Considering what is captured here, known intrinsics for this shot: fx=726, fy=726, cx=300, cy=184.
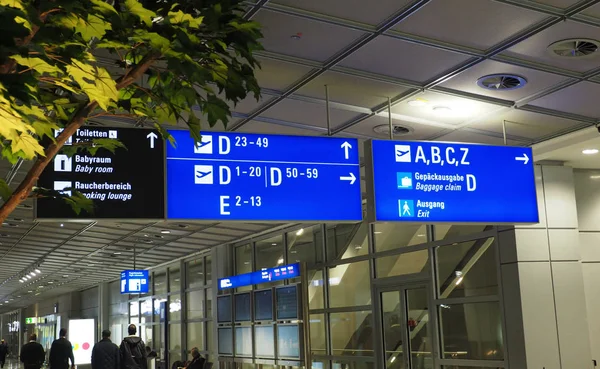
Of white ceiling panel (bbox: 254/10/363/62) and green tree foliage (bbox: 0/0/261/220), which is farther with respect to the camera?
white ceiling panel (bbox: 254/10/363/62)

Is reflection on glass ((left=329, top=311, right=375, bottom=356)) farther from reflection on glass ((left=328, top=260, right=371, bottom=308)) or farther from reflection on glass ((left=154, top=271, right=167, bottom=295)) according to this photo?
reflection on glass ((left=154, top=271, right=167, bottom=295))

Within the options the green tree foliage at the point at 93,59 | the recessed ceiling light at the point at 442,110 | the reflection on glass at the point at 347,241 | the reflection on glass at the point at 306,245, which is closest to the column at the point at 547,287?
the recessed ceiling light at the point at 442,110

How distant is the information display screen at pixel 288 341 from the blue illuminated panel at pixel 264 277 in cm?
107

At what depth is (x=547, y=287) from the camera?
30.7ft

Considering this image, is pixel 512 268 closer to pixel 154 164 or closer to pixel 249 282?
pixel 154 164

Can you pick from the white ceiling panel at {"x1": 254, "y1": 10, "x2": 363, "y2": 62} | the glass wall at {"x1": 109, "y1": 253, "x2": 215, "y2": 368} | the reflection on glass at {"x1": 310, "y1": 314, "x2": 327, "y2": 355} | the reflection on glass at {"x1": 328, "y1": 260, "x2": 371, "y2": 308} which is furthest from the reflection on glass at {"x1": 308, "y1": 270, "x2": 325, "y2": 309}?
the white ceiling panel at {"x1": 254, "y1": 10, "x2": 363, "y2": 62}

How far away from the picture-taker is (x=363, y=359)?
506 inches

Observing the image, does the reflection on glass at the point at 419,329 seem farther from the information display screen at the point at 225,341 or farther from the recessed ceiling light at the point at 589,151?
the information display screen at the point at 225,341

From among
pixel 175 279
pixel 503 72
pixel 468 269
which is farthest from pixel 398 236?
pixel 175 279

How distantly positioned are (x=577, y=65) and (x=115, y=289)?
88.5 ft

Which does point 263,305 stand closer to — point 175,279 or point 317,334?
point 317,334

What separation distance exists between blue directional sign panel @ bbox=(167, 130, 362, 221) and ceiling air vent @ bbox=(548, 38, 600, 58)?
6.12 ft

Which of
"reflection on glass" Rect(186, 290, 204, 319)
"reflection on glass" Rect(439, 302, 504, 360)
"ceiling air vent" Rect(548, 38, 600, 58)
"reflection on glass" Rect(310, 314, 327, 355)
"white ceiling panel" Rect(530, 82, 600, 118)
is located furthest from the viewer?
"reflection on glass" Rect(186, 290, 204, 319)

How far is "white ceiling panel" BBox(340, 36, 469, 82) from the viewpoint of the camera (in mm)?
6004
